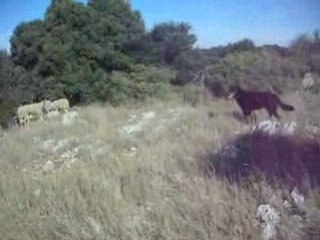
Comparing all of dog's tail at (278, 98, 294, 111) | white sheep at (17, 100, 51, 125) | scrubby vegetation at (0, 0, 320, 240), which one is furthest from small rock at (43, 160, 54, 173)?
dog's tail at (278, 98, 294, 111)

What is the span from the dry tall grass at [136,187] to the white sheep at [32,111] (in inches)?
51.1

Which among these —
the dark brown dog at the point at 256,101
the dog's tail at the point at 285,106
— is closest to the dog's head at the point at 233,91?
the dark brown dog at the point at 256,101

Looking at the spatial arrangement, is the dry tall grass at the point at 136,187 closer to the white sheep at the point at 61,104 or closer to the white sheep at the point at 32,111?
the white sheep at the point at 61,104

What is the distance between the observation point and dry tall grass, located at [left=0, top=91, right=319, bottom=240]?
12.1ft

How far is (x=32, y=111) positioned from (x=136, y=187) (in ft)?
12.7

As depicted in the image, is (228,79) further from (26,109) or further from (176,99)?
(26,109)

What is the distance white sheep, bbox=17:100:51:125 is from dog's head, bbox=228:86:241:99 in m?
3.06

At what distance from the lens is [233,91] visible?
493 centimetres

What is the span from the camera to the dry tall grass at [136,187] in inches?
145

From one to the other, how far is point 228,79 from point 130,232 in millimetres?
1994

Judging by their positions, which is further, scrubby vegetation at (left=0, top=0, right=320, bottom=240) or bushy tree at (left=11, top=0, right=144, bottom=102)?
bushy tree at (left=11, top=0, right=144, bottom=102)

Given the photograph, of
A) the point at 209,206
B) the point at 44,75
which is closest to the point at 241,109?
the point at 209,206

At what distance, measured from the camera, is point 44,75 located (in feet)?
20.6

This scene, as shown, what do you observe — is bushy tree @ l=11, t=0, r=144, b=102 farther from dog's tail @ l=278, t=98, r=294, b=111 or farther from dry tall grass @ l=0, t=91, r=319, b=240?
dog's tail @ l=278, t=98, r=294, b=111
